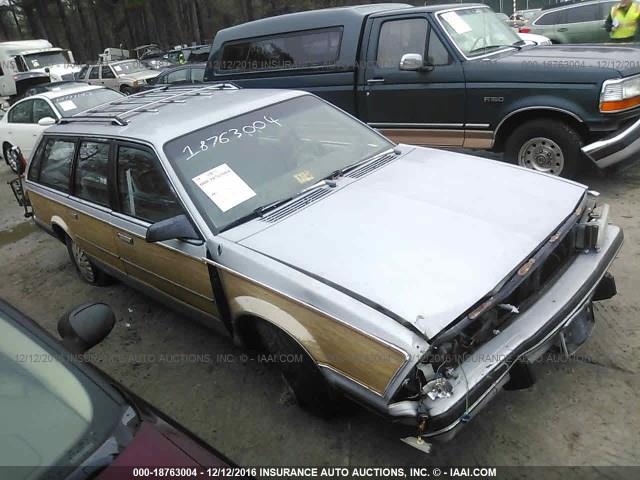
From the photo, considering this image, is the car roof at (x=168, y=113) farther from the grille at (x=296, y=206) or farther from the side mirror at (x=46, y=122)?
the side mirror at (x=46, y=122)

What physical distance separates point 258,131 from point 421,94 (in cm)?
282

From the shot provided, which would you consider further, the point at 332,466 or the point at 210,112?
the point at 210,112

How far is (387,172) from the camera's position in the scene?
339 centimetres

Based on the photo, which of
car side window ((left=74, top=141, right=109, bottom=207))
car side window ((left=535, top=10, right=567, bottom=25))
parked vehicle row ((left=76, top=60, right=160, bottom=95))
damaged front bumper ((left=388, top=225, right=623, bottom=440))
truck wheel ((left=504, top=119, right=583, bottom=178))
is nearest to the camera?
damaged front bumper ((left=388, top=225, right=623, bottom=440))

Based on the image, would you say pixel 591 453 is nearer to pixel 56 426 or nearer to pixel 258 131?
pixel 56 426

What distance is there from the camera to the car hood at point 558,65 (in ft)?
15.4

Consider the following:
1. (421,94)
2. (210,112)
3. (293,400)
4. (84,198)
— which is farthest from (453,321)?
(421,94)

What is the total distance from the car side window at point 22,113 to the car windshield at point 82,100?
70 centimetres

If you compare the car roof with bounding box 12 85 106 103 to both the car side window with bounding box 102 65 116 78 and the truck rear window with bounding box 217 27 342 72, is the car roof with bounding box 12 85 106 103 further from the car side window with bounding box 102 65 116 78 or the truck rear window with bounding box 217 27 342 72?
the car side window with bounding box 102 65 116 78

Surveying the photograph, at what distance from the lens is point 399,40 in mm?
5773

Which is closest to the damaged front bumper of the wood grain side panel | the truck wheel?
the wood grain side panel

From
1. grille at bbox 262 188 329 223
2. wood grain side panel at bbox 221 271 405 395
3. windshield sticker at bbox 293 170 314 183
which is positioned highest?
windshield sticker at bbox 293 170 314 183

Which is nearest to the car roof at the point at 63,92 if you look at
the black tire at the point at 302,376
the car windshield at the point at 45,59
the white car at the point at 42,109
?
the white car at the point at 42,109

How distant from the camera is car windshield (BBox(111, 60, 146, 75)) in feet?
60.1
